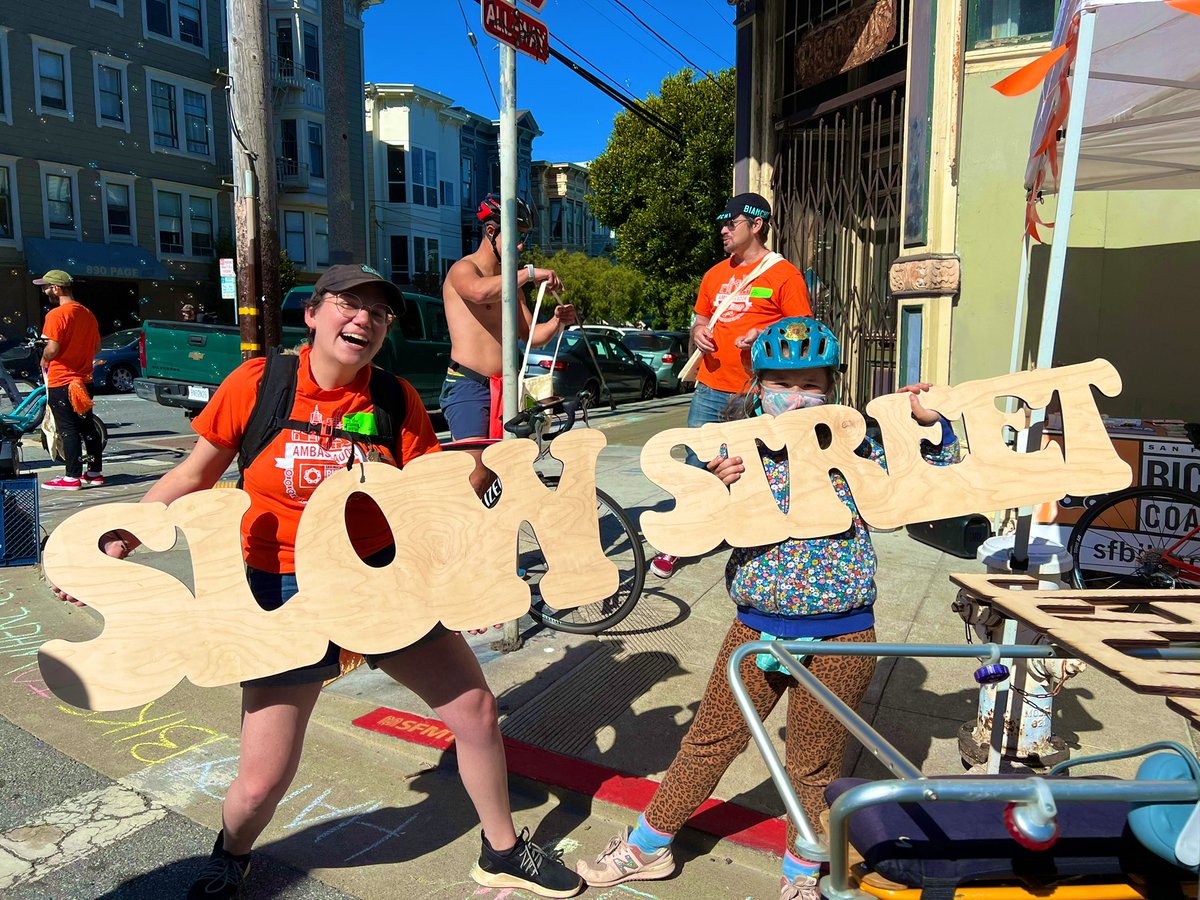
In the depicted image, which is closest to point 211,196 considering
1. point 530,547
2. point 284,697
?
point 530,547

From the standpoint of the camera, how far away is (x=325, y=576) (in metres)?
2.07

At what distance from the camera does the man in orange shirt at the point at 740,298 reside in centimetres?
462

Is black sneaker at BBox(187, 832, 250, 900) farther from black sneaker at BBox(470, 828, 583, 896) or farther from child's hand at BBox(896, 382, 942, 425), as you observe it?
child's hand at BBox(896, 382, 942, 425)

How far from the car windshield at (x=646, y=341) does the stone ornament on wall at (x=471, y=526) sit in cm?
1761

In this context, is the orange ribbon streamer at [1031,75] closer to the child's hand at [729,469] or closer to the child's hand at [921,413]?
the child's hand at [921,413]

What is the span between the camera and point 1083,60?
2658 mm

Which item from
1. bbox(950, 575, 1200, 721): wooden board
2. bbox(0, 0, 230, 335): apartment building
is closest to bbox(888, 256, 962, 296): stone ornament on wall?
bbox(950, 575, 1200, 721): wooden board

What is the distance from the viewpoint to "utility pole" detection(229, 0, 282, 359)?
6.73m

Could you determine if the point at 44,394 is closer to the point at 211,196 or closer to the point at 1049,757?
the point at 1049,757

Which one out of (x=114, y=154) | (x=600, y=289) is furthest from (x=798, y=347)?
(x=600, y=289)

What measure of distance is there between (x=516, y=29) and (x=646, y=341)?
16.2m

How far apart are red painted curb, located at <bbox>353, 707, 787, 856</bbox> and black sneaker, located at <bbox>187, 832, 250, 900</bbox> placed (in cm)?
102

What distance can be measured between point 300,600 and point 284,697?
397mm

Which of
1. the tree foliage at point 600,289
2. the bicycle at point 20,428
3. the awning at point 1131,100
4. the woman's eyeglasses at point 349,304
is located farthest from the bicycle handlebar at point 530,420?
the tree foliage at point 600,289
